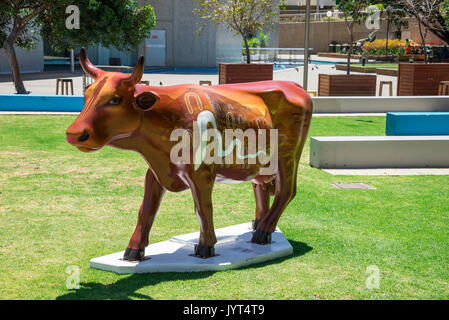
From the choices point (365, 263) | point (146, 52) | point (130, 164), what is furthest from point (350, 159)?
point (146, 52)

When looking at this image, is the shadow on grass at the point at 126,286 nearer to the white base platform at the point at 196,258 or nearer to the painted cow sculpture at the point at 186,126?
the white base platform at the point at 196,258

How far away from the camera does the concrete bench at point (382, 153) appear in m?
10.4

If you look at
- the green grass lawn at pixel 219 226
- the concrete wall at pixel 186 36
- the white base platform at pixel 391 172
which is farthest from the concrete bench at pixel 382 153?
the concrete wall at pixel 186 36

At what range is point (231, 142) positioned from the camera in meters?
5.34

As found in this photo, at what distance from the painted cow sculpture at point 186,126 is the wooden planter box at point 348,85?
14.9 meters

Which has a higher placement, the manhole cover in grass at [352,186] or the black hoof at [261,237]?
the black hoof at [261,237]

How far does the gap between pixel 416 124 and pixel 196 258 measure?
31.0 feet

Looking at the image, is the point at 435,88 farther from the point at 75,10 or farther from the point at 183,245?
the point at 183,245

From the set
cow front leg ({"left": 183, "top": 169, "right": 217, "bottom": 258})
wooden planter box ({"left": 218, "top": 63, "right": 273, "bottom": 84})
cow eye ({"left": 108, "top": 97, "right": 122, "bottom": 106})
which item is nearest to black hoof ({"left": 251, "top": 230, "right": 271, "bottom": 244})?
cow front leg ({"left": 183, "top": 169, "right": 217, "bottom": 258})

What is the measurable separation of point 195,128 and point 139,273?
139 cm

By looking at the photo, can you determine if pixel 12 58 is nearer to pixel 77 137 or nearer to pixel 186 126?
pixel 186 126

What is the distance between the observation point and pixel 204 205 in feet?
17.3

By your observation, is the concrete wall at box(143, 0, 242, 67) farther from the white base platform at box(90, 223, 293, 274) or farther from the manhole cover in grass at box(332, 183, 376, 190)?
the white base platform at box(90, 223, 293, 274)
